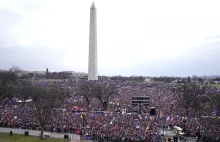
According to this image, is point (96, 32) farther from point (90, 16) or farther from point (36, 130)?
point (36, 130)

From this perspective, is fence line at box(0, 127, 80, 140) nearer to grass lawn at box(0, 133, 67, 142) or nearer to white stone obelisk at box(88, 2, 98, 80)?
grass lawn at box(0, 133, 67, 142)

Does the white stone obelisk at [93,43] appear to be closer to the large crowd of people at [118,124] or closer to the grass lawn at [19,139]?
the large crowd of people at [118,124]

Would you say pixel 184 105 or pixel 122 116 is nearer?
pixel 122 116

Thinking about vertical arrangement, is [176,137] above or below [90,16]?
below

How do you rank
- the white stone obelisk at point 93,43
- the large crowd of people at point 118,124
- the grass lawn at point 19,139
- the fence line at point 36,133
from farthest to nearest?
the white stone obelisk at point 93,43
the fence line at point 36,133
the grass lawn at point 19,139
the large crowd of people at point 118,124

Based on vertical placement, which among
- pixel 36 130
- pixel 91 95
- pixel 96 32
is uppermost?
pixel 96 32

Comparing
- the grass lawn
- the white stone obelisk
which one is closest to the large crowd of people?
the grass lawn

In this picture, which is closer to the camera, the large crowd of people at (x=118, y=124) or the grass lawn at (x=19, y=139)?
the large crowd of people at (x=118, y=124)

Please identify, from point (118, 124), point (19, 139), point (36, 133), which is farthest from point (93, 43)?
point (19, 139)

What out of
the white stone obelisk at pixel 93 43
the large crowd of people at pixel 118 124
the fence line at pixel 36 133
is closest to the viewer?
the large crowd of people at pixel 118 124

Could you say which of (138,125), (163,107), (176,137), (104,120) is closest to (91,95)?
(163,107)

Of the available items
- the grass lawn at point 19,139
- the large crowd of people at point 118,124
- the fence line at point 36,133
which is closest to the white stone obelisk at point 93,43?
the large crowd of people at point 118,124
